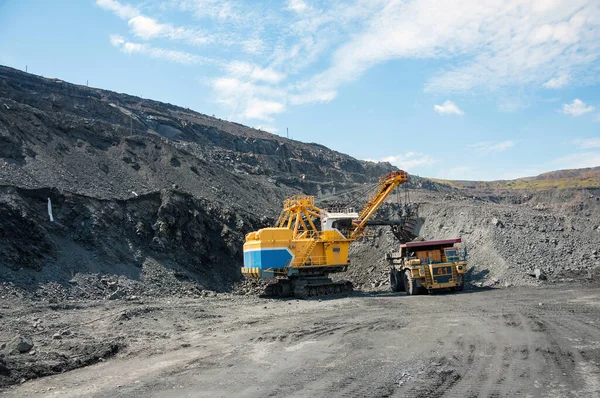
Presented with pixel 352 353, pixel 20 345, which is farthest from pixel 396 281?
pixel 20 345

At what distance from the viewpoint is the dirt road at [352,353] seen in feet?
23.8

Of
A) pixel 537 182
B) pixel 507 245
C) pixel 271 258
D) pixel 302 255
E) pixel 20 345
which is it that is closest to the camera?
pixel 20 345

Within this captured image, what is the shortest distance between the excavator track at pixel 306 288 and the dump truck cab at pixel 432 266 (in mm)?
2970

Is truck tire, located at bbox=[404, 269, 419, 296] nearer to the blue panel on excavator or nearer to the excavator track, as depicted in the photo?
the excavator track

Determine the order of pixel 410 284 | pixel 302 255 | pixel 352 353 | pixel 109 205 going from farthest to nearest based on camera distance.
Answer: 1. pixel 109 205
2. pixel 302 255
3. pixel 410 284
4. pixel 352 353

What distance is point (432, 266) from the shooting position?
1920 cm

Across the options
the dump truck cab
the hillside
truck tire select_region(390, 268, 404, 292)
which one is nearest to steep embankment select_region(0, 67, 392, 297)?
truck tire select_region(390, 268, 404, 292)

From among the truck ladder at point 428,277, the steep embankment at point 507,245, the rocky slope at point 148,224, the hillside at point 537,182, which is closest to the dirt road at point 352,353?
the truck ladder at point 428,277

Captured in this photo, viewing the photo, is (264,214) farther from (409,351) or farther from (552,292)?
(409,351)

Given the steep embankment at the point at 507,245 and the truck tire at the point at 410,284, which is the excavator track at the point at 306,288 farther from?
the steep embankment at the point at 507,245

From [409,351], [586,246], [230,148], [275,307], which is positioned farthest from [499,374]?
[230,148]

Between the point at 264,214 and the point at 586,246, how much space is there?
1853 centimetres

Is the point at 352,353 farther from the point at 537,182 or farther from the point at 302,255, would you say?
the point at 537,182

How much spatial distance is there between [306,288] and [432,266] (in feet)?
17.0
